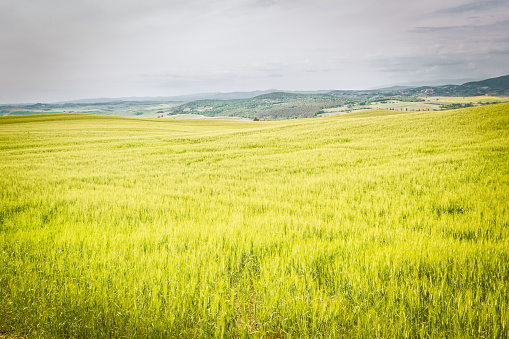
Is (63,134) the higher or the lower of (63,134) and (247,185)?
the higher

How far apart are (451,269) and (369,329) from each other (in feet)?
6.86

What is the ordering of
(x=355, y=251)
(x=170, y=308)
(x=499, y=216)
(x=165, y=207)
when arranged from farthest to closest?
(x=165, y=207) < (x=499, y=216) < (x=355, y=251) < (x=170, y=308)

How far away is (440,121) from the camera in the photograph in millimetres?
28422

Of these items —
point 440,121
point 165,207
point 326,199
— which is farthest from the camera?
point 440,121

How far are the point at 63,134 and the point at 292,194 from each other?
4729cm

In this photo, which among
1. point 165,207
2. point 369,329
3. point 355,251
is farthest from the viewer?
point 165,207

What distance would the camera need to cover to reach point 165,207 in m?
8.05

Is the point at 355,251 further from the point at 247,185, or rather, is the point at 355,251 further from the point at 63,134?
the point at 63,134

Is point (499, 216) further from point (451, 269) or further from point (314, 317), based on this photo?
point (314, 317)

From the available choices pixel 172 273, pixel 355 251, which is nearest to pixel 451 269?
pixel 355 251

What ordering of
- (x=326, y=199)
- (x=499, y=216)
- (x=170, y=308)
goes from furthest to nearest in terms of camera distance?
(x=326, y=199) < (x=499, y=216) < (x=170, y=308)

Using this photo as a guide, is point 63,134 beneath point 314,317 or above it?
above

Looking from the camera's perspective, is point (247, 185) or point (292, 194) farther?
point (247, 185)

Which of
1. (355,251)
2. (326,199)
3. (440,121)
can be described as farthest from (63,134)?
(440,121)
